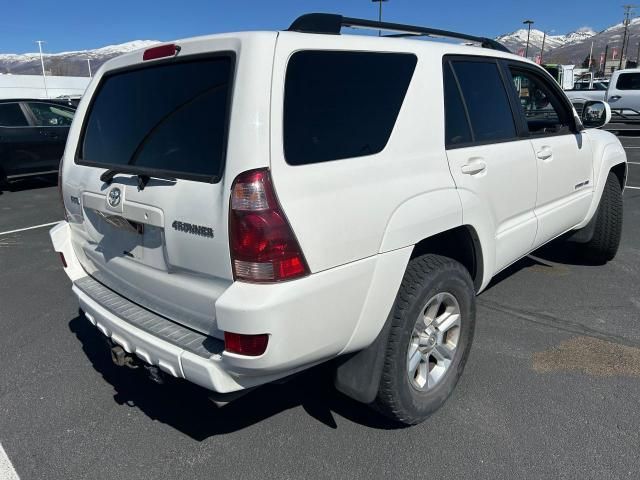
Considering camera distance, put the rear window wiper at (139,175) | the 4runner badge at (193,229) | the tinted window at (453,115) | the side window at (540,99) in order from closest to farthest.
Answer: the 4runner badge at (193,229) < the rear window wiper at (139,175) < the tinted window at (453,115) < the side window at (540,99)

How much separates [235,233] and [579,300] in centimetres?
331

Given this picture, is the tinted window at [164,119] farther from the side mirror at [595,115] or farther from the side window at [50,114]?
the side window at [50,114]

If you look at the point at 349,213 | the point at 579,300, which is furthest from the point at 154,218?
the point at 579,300

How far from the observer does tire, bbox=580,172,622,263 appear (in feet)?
15.2

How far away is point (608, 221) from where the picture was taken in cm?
468

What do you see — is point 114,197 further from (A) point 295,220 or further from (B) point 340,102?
(B) point 340,102

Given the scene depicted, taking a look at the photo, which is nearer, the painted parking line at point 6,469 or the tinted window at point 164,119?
the tinted window at point 164,119

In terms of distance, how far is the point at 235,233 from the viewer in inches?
75.0

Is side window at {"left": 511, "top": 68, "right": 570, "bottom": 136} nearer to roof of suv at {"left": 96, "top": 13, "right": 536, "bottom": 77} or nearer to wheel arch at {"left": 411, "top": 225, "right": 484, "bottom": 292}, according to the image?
roof of suv at {"left": 96, "top": 13, "right": 536, "bottom": 77}

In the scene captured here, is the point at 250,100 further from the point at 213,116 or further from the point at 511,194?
the point at 511,194

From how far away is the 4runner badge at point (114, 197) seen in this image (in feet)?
7.75

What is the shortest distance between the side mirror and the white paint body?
6.59 ft

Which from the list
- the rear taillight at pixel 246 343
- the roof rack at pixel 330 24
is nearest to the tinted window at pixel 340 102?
the roof rack at pixel 330 24

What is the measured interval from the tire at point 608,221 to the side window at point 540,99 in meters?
0.95
